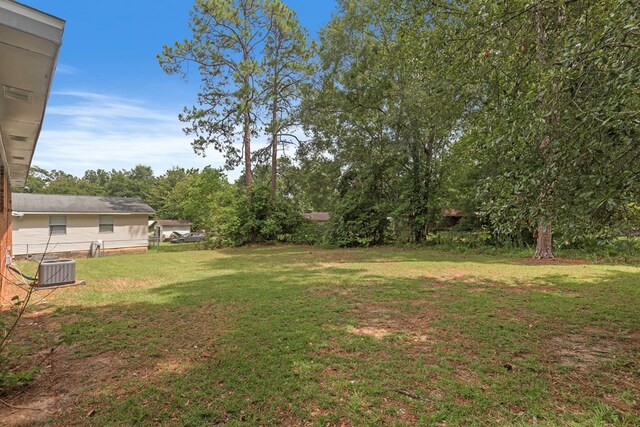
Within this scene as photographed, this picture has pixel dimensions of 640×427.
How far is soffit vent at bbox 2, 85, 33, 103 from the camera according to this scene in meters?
3.22

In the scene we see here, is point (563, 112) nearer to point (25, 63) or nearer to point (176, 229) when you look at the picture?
point (25, 63)

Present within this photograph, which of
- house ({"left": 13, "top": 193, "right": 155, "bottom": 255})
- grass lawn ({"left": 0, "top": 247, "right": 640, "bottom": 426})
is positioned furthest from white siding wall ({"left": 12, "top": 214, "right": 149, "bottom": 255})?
grass lawn ({"left": 0, "top": 247, "right": 640, "bottom": 426})

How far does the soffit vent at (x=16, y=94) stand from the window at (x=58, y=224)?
1696 centimetres

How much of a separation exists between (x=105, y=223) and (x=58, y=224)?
212 centimetres

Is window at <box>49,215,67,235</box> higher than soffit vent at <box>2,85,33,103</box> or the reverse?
the reverse

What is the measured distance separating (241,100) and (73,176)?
63251mm

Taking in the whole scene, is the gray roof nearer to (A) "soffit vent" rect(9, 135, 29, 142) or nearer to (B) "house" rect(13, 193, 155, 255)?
(B) "house" rect(13, 193, 155, 255)

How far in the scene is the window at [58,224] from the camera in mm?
16688

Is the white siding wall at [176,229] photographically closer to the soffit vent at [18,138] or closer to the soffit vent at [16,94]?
the soffit vent at [18,138]

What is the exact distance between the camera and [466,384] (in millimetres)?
2949

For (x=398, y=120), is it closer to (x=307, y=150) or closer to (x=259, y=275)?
(x=307, y=150)

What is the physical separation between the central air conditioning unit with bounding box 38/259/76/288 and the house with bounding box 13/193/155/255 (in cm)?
880

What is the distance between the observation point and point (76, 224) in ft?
57.4

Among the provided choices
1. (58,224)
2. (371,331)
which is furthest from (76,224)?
(371,331)
